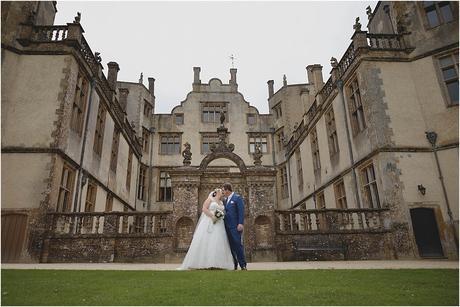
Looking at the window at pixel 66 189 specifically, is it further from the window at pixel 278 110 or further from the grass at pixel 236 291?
the window at pixel 278 110

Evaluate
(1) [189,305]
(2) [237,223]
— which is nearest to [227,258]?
(2) [237,223]

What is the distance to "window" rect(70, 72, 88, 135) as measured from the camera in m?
13.9

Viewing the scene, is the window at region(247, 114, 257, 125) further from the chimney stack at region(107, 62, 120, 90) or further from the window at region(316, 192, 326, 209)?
the chimney stack at region(107, 62, 120, 90)

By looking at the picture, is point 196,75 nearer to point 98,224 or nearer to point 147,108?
point 147,108

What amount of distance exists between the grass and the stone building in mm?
6510

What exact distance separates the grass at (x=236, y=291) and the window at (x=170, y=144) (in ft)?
71.9

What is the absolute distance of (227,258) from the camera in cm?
755

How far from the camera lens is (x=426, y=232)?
1198 centimetres

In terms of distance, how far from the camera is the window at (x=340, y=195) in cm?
1671

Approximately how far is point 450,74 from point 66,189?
16.8 meters

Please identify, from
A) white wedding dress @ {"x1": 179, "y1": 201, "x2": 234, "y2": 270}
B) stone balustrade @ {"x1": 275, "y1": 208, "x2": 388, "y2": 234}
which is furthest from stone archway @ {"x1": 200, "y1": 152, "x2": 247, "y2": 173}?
white wedding dress @ {"x1": 179, "y1": 201, "x2": 234, "y2": 270}

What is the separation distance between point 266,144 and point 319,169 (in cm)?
821

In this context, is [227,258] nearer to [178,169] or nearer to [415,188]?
[178,169]

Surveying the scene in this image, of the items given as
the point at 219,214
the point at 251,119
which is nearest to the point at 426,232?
the point at 219,214
